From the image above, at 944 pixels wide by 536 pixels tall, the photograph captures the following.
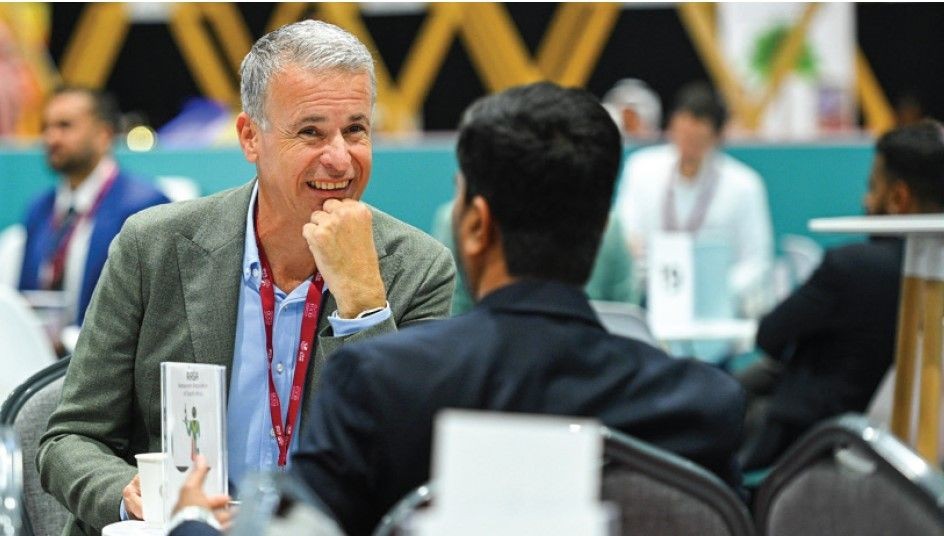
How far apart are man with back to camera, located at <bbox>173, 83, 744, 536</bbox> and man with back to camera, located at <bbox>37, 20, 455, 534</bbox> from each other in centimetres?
58

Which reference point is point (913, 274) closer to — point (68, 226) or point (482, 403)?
point (482, 403)

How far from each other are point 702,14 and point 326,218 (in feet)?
22.4

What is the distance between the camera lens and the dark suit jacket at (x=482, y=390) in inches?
57.9

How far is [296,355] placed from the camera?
85.2 inches

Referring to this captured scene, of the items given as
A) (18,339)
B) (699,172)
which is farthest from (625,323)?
(699,172)

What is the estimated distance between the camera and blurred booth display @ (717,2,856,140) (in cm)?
811

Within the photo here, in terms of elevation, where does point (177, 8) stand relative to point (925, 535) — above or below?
above

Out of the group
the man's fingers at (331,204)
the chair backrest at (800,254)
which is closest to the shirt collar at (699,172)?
the chair backrest at (800,254)

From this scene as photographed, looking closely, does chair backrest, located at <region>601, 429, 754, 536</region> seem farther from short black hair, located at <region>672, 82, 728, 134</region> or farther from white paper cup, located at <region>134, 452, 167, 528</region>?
short black hair, located at <region>672, 82, 728, 134</region>

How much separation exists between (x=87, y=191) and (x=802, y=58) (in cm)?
449

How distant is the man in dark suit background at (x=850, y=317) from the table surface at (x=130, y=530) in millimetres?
2794

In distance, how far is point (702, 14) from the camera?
8555mm

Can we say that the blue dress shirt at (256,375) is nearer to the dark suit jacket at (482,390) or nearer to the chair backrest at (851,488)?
the dark suit jacket at (482,390)

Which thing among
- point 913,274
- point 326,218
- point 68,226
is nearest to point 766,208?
point 68,226
